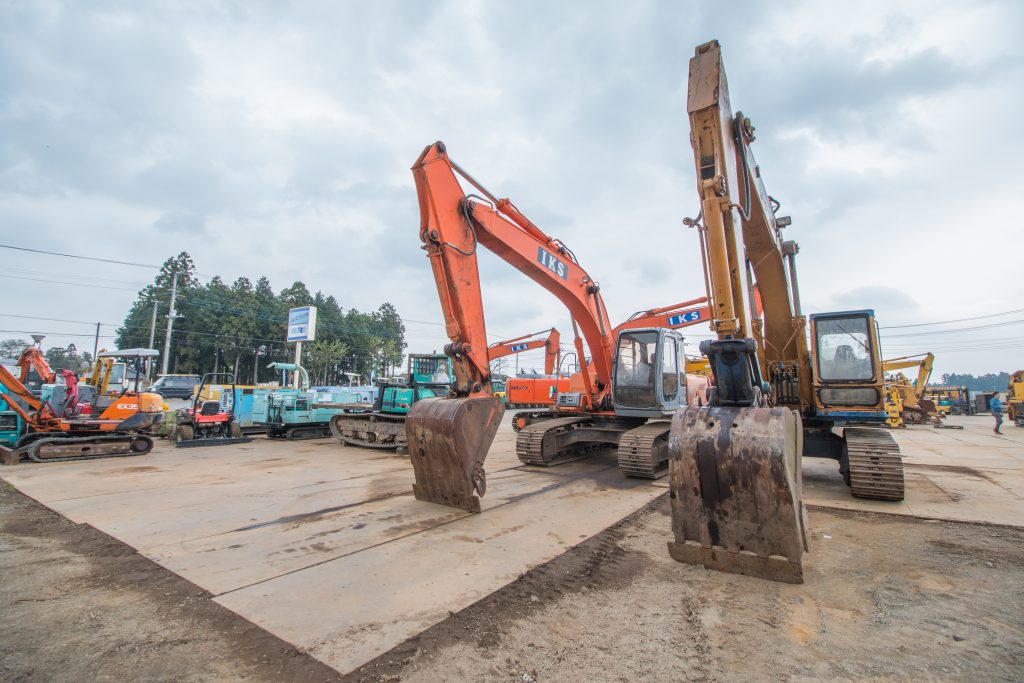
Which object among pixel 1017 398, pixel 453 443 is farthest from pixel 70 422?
pixel 1017 398

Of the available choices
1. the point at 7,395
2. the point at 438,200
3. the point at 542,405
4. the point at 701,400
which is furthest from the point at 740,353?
the point at 7,395

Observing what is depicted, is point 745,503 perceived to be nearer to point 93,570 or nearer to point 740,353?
point 740,353

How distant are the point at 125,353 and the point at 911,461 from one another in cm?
1851

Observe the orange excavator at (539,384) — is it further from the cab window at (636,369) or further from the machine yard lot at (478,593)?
the machine yard lot at (478,593)

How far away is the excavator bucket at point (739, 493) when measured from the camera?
3045 mm

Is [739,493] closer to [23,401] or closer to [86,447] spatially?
[86,447]

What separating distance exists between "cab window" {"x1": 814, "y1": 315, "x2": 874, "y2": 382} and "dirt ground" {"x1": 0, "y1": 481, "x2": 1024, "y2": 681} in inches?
110

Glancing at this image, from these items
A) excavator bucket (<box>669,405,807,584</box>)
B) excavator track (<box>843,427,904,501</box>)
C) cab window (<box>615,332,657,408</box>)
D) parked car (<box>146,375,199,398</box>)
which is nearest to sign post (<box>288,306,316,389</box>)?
parked car (<box>146,375,199,398</box>)

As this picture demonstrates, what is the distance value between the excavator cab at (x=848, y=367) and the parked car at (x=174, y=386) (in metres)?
24.6

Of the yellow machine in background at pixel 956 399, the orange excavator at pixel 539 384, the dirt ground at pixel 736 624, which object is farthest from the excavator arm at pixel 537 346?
the yellow machine in background at pixel 956 399

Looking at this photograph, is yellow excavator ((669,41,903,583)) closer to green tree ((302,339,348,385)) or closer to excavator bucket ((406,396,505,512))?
excavator bucket ((406,396,505,512))

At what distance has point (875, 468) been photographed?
553 centimetres

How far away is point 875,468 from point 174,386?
88.7ft

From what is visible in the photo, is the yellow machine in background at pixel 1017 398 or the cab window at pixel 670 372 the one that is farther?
the yellow machine in background at pixel 1017 398
